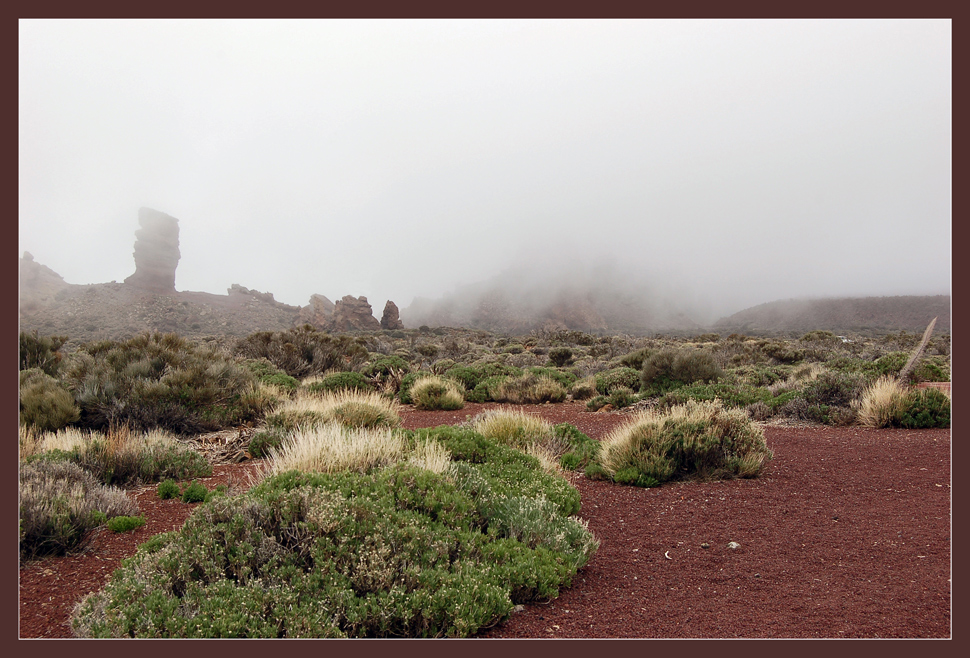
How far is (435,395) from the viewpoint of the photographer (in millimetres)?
14383

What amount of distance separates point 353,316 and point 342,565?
7356cm

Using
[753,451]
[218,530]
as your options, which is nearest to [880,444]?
[753,451]

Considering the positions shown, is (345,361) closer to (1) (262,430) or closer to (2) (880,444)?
(1) (262,430)

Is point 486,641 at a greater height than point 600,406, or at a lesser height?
greater

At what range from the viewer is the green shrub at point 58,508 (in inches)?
171

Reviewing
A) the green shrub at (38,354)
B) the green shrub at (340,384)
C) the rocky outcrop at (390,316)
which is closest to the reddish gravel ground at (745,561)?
the green shrub at (340,384)

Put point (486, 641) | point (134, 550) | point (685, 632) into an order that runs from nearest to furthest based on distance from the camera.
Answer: point (486, 641), point (685, 632), point (134, 550)

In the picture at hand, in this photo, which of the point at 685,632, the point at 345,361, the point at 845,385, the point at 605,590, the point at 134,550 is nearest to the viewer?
the point at 685,632

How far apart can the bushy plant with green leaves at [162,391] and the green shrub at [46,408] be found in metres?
0.31

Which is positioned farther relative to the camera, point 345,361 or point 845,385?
point 345,361

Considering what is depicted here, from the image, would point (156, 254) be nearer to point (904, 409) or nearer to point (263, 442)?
point (263, 442)

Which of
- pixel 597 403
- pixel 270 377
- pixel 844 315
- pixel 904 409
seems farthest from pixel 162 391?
pixel 844 315

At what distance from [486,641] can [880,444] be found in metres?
8.60

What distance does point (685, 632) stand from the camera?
10.1 ft
